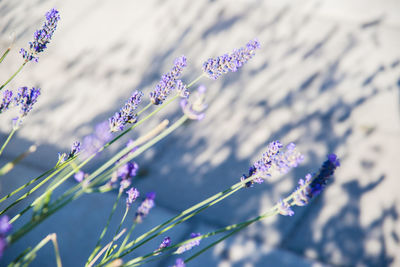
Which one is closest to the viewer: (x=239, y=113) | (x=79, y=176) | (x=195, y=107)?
(x=195, y=107)

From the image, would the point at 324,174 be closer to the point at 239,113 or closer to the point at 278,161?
the point at 278,161

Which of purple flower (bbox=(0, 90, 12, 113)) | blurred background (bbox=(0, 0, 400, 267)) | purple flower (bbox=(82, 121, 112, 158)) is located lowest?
purple flower (bbox=(82, 121, 112, 158))

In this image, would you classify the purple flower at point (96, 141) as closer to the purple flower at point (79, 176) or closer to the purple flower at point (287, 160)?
the purple flower at point (79, 176)

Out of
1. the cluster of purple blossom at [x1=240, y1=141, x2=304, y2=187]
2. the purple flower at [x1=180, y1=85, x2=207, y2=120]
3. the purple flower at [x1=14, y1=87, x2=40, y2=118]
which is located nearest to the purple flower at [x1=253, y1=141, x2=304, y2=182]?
the cluster of purple blossom at [x1=240, y1=141, x2=304, y2=187]

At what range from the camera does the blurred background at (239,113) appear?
97.0 inches

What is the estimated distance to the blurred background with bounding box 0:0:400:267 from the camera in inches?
97.0

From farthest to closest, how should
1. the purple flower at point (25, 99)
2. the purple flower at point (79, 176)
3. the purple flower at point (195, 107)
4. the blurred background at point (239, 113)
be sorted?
the blurred background at point (239, 113), the purple flower at point (25, 99), the purple flower at point (79, 176), the purple flower at point (195, 107)

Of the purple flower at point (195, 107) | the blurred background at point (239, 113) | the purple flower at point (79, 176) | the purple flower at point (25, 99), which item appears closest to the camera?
the purple flower at point (195, 107)

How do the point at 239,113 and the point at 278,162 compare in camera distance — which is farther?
the point at 239,113

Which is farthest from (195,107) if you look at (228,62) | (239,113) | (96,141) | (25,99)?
(239,113)

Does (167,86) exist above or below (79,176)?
above

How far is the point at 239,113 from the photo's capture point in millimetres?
3316

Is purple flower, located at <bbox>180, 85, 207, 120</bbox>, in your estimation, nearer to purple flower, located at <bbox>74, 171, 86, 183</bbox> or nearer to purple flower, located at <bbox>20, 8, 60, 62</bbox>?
purple flower, located at <bbox>74, 171, 86, 183</bbox>

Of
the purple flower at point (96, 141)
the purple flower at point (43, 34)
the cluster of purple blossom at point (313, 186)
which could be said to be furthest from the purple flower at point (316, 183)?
the purple flower at point (43, 34)
